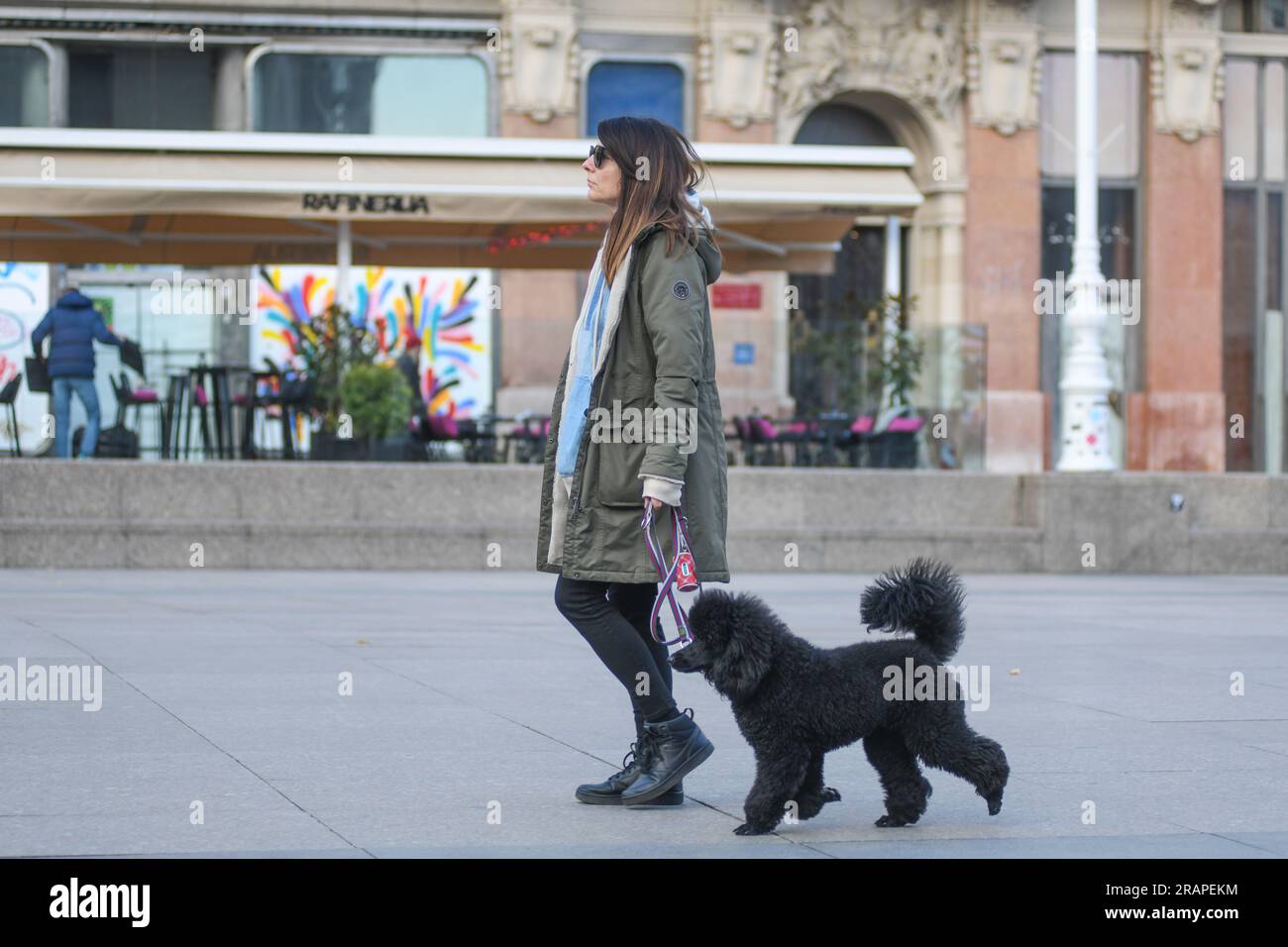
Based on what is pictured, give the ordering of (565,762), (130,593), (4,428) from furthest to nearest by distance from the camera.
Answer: (4,428)
(130,593)
(565,762)

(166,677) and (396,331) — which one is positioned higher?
(396,331)

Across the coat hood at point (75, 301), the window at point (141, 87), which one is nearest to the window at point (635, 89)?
the window at point (141, 87)

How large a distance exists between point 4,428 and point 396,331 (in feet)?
10.7

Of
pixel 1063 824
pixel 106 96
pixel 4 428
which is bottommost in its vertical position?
pixel 1063 824

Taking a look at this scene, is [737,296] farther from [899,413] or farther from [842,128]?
[899,413]

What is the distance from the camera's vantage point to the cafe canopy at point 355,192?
15695mm

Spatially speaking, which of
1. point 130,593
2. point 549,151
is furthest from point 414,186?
point 130,593

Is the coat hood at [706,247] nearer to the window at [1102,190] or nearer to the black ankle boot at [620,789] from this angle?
the black ankle boot at [620,789]

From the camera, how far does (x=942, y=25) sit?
83.7 feet

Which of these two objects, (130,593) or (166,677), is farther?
(130,593)

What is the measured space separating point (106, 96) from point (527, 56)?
5.42 meters

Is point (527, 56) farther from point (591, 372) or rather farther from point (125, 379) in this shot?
point (591, 372)

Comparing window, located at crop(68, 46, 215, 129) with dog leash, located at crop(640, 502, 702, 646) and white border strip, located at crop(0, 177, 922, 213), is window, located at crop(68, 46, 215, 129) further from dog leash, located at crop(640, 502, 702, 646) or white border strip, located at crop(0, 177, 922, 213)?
dog leash, located at crop(640, 502, 702, 646)
